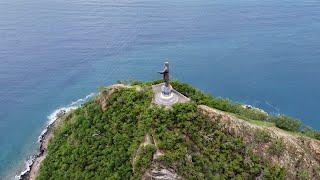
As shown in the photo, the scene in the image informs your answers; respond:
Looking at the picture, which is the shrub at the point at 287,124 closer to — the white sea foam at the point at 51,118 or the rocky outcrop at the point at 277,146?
the rocky outcrop at the point at 277,146

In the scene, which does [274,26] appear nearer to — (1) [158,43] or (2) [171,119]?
(1) [158,43]

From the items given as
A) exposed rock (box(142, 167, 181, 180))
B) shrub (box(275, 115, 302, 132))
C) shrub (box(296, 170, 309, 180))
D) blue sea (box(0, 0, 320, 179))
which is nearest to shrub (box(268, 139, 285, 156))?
shrub (box(296, 170, 309, 180))

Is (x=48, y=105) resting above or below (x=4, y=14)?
below

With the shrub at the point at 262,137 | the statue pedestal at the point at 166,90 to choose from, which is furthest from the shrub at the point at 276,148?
the statue pedestal at the point at 166,90

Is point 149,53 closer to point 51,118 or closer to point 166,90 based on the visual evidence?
point 51,118

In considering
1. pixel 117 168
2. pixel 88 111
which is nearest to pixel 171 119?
pixel 117 168

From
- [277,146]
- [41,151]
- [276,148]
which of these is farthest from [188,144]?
[41,151]
